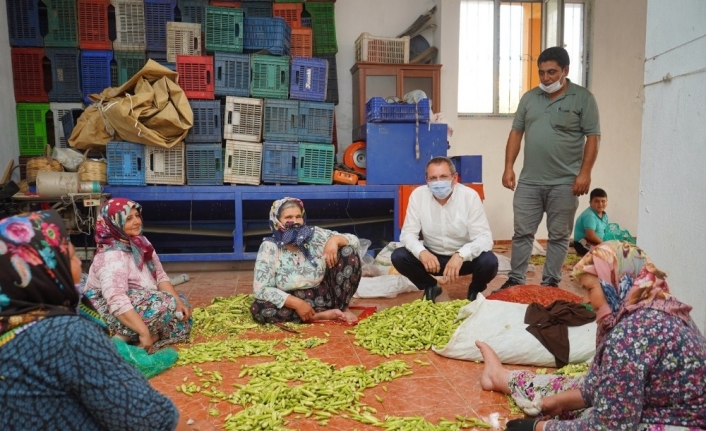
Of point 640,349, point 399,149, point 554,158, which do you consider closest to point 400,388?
point 640,349

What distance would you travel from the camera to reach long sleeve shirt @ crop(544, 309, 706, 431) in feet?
5.37

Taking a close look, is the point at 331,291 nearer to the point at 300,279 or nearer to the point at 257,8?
the point at 300,279

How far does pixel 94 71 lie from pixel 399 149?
3.93 metres

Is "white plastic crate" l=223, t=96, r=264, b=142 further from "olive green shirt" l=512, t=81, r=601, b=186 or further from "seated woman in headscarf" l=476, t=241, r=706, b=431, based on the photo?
"seated woman in headscarf" l=476, t=241, r=706, b=431

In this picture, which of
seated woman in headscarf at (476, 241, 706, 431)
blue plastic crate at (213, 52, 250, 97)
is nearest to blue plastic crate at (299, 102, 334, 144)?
blue plastic crate at (213, 52, 250, 97)

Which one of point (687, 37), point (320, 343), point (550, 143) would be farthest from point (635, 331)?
point (550, 143)

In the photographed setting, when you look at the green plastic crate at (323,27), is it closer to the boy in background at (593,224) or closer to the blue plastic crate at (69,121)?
the blue plastic crate at (69,121)

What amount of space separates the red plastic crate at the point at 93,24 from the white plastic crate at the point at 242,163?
85.3 inches

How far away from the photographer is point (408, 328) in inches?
144

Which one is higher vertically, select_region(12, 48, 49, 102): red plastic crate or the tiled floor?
select_region(12, 48, 49, 102): red plastic crate

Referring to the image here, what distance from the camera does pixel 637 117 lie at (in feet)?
25.7

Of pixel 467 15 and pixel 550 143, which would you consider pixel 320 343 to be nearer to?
pixel 550 143

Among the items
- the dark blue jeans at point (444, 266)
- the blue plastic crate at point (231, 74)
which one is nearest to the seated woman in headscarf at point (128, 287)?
the dark blue jeans at point (444, 266)

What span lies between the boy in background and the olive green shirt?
1.96 m
